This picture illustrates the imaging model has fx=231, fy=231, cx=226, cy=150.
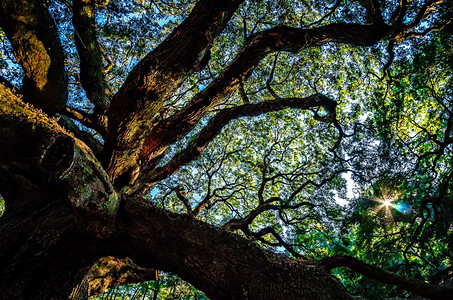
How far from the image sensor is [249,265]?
241 centimetres

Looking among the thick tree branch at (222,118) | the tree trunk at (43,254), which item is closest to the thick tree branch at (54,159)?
the tree trunk at (43,254)

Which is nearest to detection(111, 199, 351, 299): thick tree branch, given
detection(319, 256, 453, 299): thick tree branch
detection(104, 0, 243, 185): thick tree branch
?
detection(319, 256, 453, 299): thick tree branch

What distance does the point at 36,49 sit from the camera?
142 inches

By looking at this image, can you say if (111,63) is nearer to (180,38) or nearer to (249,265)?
(180,38)

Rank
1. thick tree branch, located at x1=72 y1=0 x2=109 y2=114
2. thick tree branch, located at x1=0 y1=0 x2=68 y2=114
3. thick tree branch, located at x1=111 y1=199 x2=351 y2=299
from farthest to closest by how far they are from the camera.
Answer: thick tree branch, located at x1=72 y1=0 x2=109 y2=114 → thick tree branch, located at x1=0 y1=0 x2=68 y2=114 → thick tree branch, located at x1=111 y1=199 x2=351 y2=299

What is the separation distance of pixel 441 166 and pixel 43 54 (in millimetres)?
8853

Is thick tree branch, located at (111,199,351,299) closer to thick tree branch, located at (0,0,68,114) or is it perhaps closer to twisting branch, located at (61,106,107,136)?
thick tree branch, located at (0,0,68,114)

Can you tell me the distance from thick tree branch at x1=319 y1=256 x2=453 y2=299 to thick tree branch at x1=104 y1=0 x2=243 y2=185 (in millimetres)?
3382

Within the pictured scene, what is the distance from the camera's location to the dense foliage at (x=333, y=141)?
5527mm

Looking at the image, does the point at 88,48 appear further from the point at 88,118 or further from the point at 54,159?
the point at 54,159

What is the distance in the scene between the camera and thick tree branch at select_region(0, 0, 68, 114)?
3328 mm

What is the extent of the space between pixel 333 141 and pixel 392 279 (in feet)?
22.4

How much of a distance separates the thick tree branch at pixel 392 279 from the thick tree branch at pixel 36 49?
4.97 metres

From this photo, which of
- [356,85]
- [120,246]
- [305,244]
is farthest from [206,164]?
[120,246]
